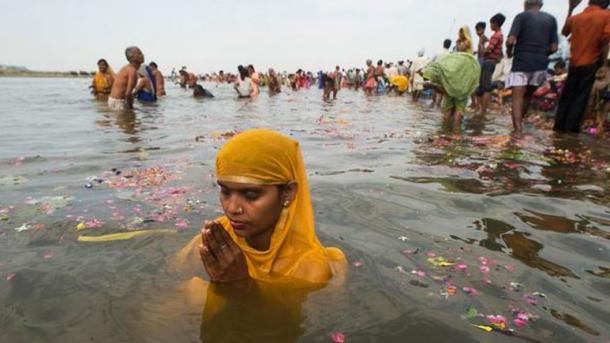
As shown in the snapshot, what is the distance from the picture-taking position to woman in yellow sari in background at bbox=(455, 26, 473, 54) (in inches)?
380

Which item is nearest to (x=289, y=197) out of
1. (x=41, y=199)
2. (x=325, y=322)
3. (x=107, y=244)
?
(x=325, y=322)

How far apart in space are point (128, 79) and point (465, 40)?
26.1 feet

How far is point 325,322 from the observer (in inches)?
83.3

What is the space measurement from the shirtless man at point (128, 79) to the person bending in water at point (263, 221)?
9.98 meters

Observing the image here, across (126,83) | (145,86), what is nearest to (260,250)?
(126,83)

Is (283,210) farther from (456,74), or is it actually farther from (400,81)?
(400,81)

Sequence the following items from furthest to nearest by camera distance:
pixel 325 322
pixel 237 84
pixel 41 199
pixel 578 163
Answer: pixel 237 84, pixel 578 163, pixel 41 199, pixel 325 322

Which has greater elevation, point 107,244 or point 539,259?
point 539,259

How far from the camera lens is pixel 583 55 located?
745cm

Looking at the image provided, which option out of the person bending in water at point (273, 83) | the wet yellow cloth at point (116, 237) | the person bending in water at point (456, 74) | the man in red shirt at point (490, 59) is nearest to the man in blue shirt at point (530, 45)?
the person bending in water at point (456, 74)

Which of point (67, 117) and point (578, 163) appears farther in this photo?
point (67, 117)

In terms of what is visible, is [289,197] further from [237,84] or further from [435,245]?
[237,84]

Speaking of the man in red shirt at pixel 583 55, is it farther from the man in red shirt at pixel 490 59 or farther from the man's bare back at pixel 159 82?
the man's bare back at pixel 159 82

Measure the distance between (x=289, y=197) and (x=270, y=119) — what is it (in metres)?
8.61
